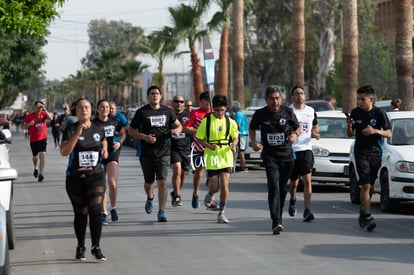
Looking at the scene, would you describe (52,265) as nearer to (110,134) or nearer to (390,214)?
(110,134)

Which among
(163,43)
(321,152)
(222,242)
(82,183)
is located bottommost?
(222,242)

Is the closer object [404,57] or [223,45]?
[404,57]

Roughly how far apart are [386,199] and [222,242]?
427cm

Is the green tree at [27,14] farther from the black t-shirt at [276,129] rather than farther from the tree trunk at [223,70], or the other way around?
the tree trunk at [223,70]

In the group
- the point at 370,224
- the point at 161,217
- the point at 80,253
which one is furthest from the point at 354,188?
the point at 80,253

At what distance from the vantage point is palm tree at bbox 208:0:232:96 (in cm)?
4272

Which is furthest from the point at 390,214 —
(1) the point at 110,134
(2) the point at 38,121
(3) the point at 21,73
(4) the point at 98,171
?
(3) the point at 21,73

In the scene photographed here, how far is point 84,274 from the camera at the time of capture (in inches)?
404

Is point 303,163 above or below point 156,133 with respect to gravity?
below

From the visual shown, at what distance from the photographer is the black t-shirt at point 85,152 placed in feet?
36.3

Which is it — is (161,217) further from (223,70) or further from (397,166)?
(223,70)

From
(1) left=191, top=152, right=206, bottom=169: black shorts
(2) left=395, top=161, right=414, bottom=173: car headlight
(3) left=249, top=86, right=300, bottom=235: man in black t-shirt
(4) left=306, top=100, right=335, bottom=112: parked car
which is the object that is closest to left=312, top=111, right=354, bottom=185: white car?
(1) left=191, top=152, right=206, bottom=169: black shorts

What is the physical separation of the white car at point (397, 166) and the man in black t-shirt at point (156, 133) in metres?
3.38

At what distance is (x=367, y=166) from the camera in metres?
13.6
